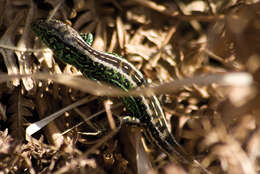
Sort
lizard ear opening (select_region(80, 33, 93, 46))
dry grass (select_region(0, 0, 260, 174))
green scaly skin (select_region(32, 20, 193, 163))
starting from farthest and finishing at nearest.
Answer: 1. lizard ear opening (select_region(80, 33, 93, 46))
2. green scaly skin (select_region(32, 20, 193, 163))
3. dry grass (select_region(0, 0, 260, 174))

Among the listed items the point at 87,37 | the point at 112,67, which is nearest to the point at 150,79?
the point at 112,67

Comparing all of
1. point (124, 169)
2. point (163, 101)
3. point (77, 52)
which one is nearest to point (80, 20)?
point (77, 52)

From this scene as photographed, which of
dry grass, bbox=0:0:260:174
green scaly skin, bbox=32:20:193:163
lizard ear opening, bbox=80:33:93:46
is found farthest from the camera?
lizard ear opening, bbox=80:33:93:46

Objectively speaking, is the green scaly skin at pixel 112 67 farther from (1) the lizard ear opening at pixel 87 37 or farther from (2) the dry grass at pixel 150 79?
(2) the dry grass at pixel 150 79

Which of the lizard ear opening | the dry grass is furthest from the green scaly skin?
the dry grass

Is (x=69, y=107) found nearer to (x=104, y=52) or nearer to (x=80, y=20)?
(x=104, y=52)

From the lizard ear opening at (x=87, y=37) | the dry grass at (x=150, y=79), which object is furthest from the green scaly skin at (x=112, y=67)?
the dry grass at (x=150, y=79)

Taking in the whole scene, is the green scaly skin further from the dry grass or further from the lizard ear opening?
the dry grass

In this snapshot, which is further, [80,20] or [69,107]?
[80,20]

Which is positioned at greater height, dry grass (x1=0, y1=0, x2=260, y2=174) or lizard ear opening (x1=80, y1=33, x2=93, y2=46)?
lizard ear opening (x1=80, y1=33, x2=93, y2=46)
